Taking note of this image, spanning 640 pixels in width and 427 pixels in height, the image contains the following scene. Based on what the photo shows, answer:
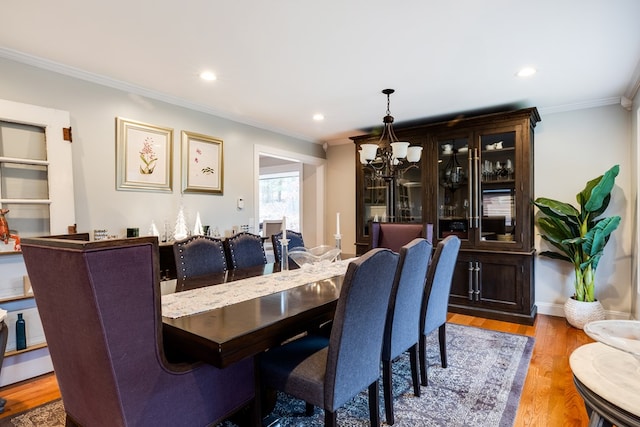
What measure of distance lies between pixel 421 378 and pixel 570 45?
101 inches

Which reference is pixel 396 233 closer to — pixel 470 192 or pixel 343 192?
pixel 470 192

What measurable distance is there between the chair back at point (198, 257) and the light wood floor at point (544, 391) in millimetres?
1172

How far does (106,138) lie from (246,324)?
8.26ft

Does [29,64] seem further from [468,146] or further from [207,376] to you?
[468,146]

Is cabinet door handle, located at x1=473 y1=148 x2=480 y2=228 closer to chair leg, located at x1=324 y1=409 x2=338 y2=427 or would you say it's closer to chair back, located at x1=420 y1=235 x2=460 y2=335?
chair back, located at x1=420 y1=235 x2=460 y2=335

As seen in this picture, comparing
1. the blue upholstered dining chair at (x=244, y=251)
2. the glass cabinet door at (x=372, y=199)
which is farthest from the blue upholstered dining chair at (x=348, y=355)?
the glass cabinet door at (x=372, y=199)

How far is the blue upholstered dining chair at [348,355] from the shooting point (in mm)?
1446

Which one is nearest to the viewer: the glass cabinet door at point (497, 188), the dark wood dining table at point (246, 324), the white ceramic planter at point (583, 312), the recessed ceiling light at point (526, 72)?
the dark wood dining table at point (246, 324)

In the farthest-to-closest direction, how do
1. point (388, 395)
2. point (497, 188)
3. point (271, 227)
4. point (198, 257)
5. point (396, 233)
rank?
point (271, 227) < point (497, 188) < point (396, 233) < point (198, 257) < point (388, 395)

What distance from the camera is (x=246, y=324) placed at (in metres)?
1.40

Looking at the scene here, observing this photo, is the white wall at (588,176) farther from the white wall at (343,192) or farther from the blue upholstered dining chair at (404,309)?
the blue upholstered dining chair at (404,309)

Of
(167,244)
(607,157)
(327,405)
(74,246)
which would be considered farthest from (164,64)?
(607,157)

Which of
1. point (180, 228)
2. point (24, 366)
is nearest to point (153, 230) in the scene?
point (180, 228)

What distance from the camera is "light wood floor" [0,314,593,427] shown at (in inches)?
79.0
